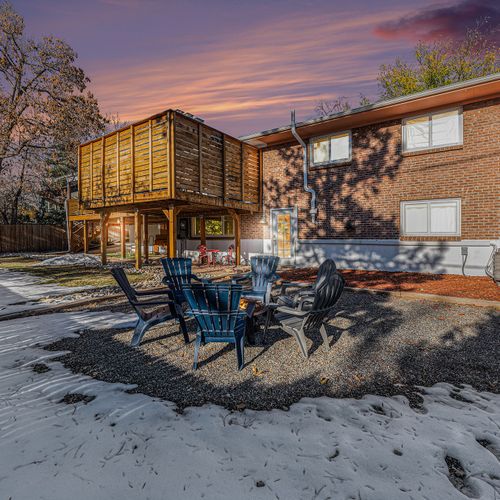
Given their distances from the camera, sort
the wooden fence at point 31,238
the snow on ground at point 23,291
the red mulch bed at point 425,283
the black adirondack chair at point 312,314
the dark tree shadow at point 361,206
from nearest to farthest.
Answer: the black adirondack chair at point 312,314 < the snow on ground at point 23,291 < the red mulch bed at point 425,283 < the dark tree shadow at point 361,206 < the wooden fence at point 31,238

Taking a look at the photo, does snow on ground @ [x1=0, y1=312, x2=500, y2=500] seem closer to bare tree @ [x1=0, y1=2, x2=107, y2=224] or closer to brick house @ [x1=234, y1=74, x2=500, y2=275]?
brick house @ [x1=234, y1=74, x2=500, y2=275]

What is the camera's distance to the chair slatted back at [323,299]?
13.0ft

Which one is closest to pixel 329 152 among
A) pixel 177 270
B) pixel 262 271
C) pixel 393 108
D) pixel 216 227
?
pixel 393 108

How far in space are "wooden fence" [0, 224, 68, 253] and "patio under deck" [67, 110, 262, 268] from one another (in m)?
14.2

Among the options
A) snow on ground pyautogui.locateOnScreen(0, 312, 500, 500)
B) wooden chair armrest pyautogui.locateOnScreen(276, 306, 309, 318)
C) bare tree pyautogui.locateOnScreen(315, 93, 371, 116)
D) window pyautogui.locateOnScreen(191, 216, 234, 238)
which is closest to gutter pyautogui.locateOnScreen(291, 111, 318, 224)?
window pyautogui.locateOnScreen(191, 216, 234, 238)

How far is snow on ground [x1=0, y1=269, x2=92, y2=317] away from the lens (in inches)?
266

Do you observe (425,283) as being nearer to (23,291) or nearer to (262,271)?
(262,271)

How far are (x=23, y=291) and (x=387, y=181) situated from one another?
40.1 feet

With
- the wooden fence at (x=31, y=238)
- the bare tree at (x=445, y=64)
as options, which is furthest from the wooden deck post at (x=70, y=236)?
the bare tree at (x=445, y=64)

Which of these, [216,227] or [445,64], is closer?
[216,227]

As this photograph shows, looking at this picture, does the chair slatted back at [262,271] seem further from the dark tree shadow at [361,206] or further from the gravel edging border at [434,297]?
the dark tree shadow at [361,206]

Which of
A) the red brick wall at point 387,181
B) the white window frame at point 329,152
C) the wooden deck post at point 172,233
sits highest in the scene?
the white window frame at point 329,152

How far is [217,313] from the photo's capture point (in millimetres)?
3670

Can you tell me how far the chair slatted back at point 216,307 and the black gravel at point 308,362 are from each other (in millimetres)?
469
